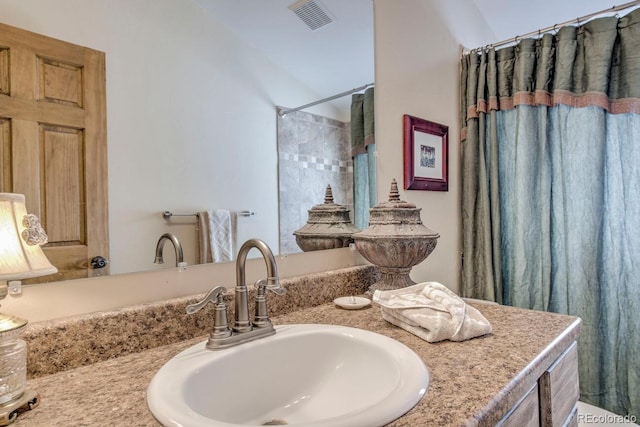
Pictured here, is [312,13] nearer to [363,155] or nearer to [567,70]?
[363,155]

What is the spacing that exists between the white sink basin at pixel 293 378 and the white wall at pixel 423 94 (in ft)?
2.34

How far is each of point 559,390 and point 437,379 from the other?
0.39 meters

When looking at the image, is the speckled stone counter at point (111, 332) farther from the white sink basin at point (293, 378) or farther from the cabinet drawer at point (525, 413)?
the cabinet drawer at point (525, 413)

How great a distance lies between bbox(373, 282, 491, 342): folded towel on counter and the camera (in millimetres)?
744

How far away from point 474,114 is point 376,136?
685 millimetres

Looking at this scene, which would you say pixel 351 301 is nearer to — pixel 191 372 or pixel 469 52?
pixel 191 372

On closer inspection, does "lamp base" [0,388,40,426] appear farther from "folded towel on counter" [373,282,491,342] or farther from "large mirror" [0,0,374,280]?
"folded towel on counter" [373,282,491,342]

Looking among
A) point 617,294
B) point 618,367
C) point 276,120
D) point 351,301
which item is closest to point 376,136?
point 276,120

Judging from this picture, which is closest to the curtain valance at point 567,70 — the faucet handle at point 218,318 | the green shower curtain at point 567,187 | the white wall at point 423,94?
the green shower curtain at point 567,187

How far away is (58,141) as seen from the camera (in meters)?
0.66

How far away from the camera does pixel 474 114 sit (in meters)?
1.71

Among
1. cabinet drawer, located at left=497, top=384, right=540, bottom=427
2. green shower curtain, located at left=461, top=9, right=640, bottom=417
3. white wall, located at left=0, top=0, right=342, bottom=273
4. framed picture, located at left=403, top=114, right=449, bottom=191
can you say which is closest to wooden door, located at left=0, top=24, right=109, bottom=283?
white wall, located at left=0, top=0, right=342, bottom=273

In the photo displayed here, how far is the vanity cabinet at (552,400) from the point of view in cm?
63

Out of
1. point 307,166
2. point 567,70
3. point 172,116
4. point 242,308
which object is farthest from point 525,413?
point 567,70
